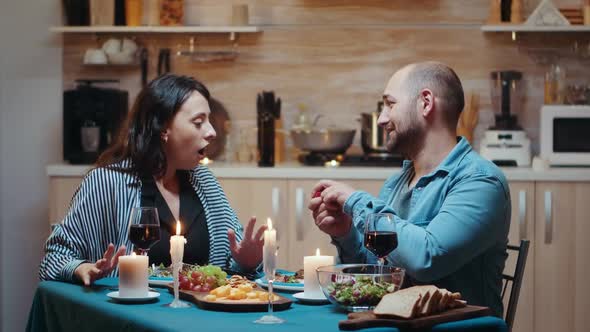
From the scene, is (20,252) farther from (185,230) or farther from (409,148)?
(409,148)

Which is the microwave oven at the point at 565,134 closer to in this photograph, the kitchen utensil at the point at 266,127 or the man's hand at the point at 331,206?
the kitchen utensil at the point at 266,127

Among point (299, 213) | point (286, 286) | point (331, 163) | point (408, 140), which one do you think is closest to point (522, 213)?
point (331, 163)

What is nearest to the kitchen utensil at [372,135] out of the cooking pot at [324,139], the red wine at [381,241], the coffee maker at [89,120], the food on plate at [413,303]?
the cooking pot at [324,139]

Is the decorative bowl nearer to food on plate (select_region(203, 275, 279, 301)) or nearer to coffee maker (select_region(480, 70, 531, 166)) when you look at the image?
food on plate (select_region(203, 275, 279, 301))

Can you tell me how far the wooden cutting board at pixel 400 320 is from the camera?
2.10m

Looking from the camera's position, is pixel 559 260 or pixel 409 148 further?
pixel 559 260

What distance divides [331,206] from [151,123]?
2.86 feet

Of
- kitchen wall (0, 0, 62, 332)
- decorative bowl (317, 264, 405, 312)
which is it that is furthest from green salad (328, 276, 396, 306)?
kitchen wall (0, 0, 62, 332)

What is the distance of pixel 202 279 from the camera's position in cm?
260

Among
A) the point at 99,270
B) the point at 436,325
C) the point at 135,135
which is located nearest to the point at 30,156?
the point at 135,135

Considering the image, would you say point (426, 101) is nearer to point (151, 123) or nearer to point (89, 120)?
point (151, 123)

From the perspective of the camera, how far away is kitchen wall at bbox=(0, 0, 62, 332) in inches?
205

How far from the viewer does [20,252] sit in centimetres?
531

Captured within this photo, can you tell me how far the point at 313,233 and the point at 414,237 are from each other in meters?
2.38
